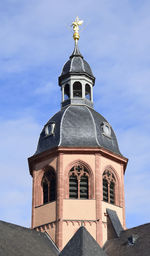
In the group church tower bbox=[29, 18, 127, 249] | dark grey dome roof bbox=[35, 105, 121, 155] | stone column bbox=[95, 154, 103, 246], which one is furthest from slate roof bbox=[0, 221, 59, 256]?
dark grey dome roof bbox=[35, 105, 121, 155]

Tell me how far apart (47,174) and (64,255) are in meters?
7.77

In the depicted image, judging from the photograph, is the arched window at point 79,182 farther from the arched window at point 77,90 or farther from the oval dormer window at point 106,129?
the arched window at point 77,90

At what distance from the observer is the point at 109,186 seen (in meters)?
36.8

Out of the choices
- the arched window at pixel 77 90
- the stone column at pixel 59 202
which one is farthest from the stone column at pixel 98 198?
the arched window at pixel 77 90

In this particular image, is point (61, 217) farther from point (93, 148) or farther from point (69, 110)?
point (69, 110)

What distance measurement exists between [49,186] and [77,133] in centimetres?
365

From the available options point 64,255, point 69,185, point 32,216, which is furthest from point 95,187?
point 64,255

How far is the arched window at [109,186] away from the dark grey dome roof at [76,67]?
26.2ft

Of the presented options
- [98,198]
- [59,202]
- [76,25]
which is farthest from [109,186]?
[76,25]

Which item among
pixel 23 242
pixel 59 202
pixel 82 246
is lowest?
pixel 82 246

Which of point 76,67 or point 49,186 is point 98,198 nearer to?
point 49,186

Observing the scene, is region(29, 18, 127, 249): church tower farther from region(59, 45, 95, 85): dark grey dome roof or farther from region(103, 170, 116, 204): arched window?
region(59, 45, 95, 85): dark grey dome roof

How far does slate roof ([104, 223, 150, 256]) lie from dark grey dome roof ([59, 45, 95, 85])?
480 inches

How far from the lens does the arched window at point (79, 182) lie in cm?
3562
